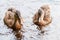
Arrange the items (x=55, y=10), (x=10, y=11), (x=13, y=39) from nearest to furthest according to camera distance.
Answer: (x=13, y=39), (x=10, y=11), (x=55, y=10)

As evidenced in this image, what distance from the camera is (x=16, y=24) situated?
12.8 ft

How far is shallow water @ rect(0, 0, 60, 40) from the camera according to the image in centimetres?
386

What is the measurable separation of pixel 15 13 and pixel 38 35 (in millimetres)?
489

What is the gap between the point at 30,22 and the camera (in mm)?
4211

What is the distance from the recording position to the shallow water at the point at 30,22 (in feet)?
12.7

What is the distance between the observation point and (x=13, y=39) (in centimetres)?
380

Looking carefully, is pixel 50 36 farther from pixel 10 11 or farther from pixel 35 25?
pixel 10 11

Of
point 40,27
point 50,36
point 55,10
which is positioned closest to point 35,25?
point 40,27

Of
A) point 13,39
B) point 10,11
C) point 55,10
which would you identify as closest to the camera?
point 13,39

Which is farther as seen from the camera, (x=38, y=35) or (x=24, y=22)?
(x=24, y=22)

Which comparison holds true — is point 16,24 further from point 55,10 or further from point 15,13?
point 55,10

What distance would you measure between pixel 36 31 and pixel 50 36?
0.24 metres

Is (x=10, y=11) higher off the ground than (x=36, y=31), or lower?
higher

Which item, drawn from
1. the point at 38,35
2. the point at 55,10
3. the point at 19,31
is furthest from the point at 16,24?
the point at 55,10
